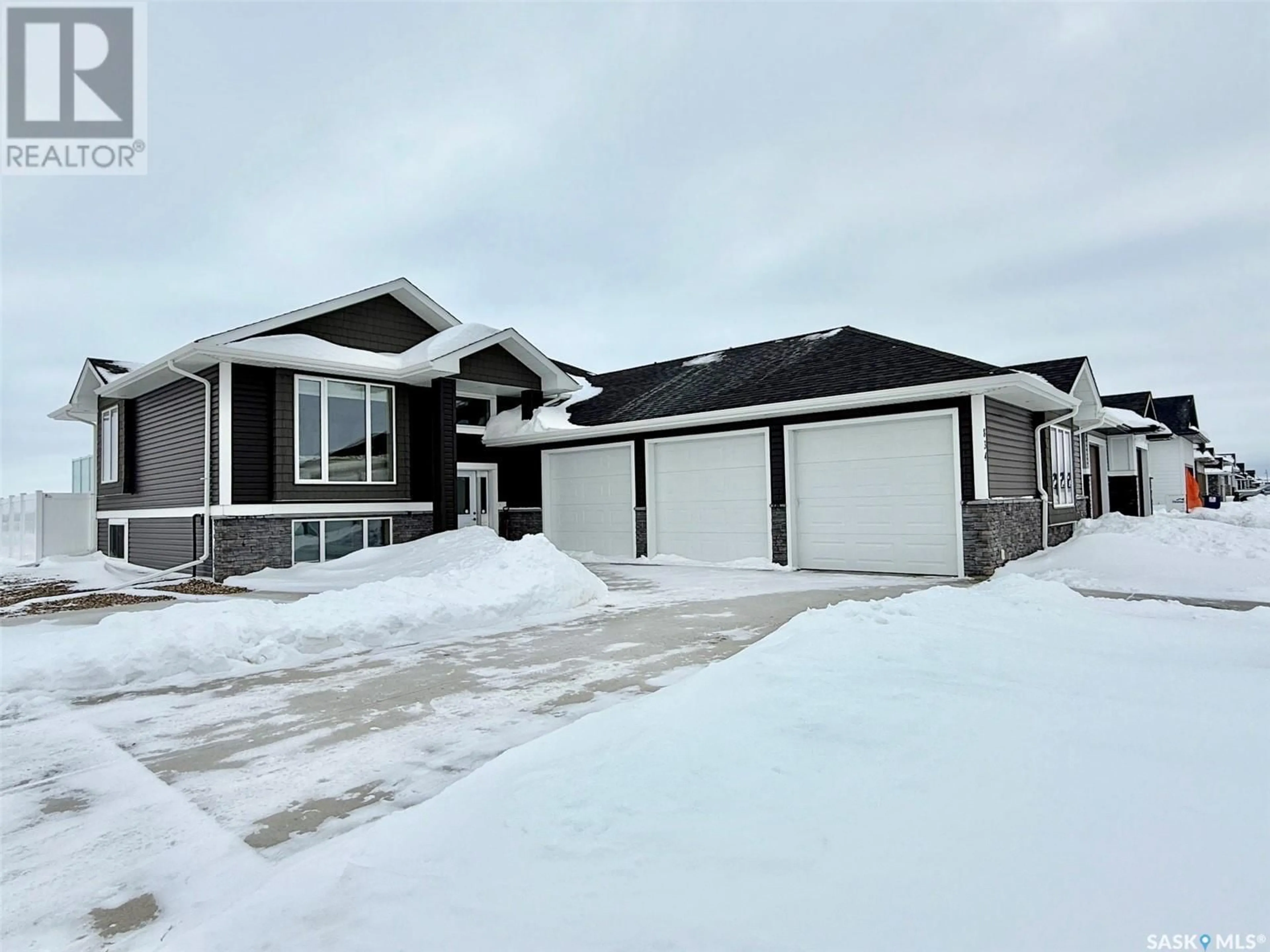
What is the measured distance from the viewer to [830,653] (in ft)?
16.2

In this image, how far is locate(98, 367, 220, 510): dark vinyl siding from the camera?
12.5 metres

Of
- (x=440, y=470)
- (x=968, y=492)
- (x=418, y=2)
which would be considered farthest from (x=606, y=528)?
(x=418, y=2)

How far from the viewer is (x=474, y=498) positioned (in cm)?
1747

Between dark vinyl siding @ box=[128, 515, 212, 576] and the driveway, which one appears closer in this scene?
the driveway

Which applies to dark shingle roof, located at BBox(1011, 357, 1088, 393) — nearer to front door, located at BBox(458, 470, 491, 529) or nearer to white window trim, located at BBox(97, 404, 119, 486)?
front door, located at BBox(458, 470, 491, 529)

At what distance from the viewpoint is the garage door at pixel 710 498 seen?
1404 cm

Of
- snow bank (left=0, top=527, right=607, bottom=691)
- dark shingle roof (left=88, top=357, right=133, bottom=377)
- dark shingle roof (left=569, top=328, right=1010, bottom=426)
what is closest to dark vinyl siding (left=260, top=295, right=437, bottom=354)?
dark shingle roof (left=569, top=328, right=1010, bottom=426)

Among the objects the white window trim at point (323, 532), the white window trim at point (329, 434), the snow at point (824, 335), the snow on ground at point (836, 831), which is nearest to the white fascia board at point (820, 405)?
the snow at point (824, 335)

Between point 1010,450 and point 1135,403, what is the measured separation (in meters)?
19.0

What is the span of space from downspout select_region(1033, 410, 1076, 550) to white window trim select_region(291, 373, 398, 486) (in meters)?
13.0

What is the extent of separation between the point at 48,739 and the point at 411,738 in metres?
2.31

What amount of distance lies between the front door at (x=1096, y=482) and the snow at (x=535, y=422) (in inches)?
597

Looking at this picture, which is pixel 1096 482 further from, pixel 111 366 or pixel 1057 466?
pixel 111 366

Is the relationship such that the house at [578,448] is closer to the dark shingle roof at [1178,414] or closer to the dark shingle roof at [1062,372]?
the dark shingle roof at [1062,372]
